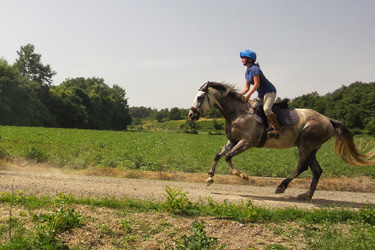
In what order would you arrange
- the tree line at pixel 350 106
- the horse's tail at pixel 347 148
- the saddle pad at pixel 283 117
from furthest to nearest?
1. the tree line at pixel 350 106
2. the horse's tail at pixel 347 148
3. the saddle pad at pixel 283 117

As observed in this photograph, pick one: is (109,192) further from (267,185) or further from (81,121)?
(81,121)

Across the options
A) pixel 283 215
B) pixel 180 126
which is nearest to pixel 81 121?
pixel 180 126

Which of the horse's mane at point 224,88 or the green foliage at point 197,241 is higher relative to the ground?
the horse's mane at point 224,88

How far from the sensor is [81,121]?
8812 cm

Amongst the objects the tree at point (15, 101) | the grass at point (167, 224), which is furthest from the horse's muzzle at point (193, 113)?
the tree at point (15, 101)

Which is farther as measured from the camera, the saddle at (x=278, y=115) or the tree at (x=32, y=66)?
the tree at (x=32, y=66)

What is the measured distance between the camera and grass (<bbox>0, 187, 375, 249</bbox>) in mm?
5203

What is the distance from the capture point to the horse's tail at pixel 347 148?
9.85 meters

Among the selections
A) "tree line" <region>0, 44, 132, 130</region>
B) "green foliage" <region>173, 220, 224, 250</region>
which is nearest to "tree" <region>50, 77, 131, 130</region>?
"tree line" <region>0, 44, 132, 130</region>

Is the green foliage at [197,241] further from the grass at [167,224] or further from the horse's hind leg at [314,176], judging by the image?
the horse's hind leg at [314,176]

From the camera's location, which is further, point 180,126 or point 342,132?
point 180,126

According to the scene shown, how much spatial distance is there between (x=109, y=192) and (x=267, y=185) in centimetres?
735

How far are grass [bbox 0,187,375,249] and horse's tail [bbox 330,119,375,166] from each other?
3.03 metres

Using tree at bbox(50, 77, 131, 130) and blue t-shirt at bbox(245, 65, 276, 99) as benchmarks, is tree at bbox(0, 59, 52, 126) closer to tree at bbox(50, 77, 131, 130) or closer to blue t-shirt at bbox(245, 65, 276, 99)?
tree at bbox(50, 77, 131, 130)
